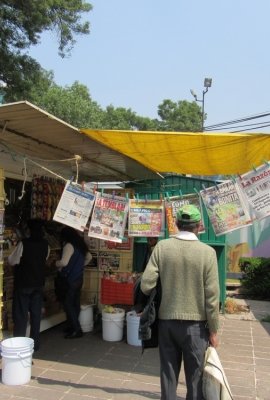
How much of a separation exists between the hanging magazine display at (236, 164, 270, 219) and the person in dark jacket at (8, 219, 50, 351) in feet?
8.53

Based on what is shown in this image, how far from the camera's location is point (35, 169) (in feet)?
22.7

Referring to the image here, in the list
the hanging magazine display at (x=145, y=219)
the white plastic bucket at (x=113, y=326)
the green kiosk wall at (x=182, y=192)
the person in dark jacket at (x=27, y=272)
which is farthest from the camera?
the green kiosk wall at (x=182, y=192)

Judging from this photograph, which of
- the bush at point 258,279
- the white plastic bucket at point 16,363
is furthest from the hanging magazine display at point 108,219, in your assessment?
the bush at point 258,279

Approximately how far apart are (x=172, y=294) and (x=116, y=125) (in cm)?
4460

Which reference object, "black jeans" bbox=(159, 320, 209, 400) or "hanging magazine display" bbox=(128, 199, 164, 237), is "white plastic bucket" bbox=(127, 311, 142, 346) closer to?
"hanging magazine display" bbox=(128, 199, 164, 237)

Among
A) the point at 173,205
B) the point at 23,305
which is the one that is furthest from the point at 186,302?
the point at 23,305

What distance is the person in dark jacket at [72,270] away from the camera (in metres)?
6.74

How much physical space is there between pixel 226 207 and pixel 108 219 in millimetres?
1345

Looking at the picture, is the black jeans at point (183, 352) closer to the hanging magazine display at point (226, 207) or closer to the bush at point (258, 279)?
the hanging magazine display at point (226, 207)

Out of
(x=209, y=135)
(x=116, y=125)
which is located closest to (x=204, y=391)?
(x=209, y=135)

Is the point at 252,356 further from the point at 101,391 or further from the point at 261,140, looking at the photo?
the point at 261,140

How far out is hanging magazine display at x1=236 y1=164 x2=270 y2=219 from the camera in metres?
4.75

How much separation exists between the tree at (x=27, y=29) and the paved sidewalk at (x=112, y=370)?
9.04 metres

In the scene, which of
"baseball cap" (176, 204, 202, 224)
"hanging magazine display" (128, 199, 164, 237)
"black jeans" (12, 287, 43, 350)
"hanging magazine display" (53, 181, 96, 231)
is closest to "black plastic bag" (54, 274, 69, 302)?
"black jeans" (12, 287, 43, 350)
